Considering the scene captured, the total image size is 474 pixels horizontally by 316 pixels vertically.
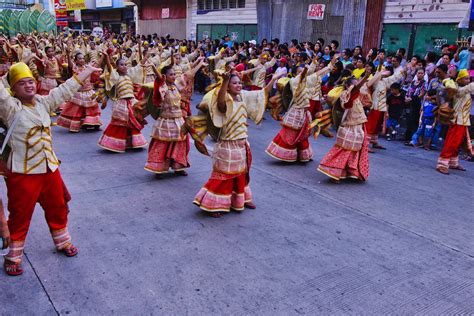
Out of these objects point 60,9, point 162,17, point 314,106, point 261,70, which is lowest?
point 314,106

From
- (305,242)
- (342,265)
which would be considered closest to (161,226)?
(305,242)

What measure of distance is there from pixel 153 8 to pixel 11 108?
26.3m

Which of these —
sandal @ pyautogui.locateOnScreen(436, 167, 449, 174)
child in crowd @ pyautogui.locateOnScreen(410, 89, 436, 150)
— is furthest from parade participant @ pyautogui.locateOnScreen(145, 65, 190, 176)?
child in crowd @ pyautogui.locateOnScreen(410, 89, 436, 150)

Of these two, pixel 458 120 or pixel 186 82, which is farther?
pixel 458 120

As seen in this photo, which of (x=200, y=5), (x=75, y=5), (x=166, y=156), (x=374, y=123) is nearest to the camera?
(x=166, y=156)

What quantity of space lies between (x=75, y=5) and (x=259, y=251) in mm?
39037

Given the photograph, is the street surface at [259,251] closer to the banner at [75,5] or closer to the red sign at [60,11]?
the banner at [75,5]

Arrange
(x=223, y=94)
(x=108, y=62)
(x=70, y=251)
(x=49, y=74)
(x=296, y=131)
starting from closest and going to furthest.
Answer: (x=70, y=251) → (x=223, y=94) → (x=108, y=62) → (x=296, y=131) → (x=49, y=74)

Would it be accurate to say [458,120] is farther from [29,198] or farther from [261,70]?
[29,198]

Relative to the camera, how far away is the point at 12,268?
3.52 metres

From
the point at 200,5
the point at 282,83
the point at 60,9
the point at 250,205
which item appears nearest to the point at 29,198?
the point at 250,205

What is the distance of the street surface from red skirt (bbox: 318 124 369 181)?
18cm

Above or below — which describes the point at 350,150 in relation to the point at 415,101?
below

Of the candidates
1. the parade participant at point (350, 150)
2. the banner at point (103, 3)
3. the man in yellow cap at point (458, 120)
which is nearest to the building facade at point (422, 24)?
the man in yellow cap at point (458, 120)
